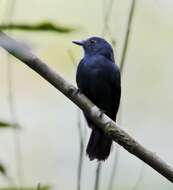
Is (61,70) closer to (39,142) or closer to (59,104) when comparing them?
(59,104)

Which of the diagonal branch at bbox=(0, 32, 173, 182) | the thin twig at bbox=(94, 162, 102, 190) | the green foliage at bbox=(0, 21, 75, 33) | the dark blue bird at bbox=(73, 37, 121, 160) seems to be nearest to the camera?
the green foliage at bbox=(0, 21, 75, 33)

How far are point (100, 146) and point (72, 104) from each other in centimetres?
41

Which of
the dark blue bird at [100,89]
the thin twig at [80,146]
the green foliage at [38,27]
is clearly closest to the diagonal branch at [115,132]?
the green foliage at [38,27]

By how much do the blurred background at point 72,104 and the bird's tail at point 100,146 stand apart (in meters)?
0.32

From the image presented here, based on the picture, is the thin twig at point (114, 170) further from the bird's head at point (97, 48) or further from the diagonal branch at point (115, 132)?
the diagonal branch at point (115, 132)

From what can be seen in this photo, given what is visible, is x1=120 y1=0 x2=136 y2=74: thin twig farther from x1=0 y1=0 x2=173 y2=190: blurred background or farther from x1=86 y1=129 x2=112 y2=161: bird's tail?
x1=86 y1=129 x2=112 y2=161: bird's tail

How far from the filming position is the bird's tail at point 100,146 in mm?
1371

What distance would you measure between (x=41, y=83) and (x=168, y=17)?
489mm

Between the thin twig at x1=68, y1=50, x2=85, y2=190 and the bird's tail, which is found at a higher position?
the bird's tail

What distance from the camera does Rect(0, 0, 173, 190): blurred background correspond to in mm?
1713

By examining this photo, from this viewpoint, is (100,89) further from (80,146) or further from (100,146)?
(80,146)

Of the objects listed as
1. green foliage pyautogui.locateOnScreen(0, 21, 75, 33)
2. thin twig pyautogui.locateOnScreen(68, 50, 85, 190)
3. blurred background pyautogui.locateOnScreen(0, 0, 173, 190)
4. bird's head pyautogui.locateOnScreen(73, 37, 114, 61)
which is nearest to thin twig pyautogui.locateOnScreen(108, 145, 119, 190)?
blurred background pyautogui.locateOnScreen(0, 0, 173, 190)

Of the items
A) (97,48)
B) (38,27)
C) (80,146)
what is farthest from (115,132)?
(80,146)

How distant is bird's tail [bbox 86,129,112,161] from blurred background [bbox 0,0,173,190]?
12.4 inches
